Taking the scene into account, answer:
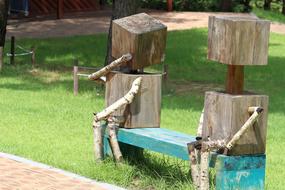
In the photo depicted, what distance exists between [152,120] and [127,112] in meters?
0.27

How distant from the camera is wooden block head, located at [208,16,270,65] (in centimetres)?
708

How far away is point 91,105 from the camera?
14500mm

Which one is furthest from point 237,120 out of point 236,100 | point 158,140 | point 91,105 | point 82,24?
point 82,24

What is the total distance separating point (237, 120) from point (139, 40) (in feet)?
5.76

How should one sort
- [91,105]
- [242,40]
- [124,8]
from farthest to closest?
[124,8]
[91,105]
[242,40]

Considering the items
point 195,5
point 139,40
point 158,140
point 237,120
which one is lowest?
point 195,5

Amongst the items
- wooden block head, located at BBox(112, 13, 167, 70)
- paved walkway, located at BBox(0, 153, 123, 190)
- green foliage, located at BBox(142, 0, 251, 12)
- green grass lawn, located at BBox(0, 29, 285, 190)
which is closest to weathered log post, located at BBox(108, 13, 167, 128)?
wooden block head, located at BBox(112, 13, 167, 70)

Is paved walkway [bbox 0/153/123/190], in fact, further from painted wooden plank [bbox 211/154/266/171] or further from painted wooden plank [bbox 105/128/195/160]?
painted wooden plank [bbox 211/154/266/171]

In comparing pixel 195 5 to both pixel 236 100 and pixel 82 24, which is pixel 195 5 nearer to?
pixel 82 24

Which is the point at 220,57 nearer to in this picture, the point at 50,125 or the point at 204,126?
the point at 204,126

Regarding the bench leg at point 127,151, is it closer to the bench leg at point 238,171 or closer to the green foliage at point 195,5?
the bench leg at point 238,171

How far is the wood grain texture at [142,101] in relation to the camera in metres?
8.44

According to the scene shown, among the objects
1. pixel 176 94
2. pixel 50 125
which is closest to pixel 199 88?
pixel 176 94

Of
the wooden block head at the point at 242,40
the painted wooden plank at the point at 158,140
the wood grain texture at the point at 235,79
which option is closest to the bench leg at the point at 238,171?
the painted wooden plank at the point at 158,140
